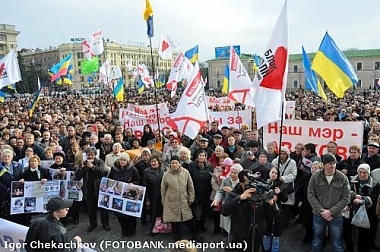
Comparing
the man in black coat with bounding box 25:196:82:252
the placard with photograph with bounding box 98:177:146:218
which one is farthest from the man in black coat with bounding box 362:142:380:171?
the man in black coat with bounding box 25:196:82:252

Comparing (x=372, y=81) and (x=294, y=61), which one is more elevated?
(x=294, y=61)

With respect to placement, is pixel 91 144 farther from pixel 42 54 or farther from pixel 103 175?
pixel 42 54

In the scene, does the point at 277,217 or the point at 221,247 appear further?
the point at 221,247

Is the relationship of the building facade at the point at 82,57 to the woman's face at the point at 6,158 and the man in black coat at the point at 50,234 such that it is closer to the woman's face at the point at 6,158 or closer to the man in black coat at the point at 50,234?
the woman's face at the point at 6,158

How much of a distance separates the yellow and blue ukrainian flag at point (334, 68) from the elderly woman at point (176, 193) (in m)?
4.86

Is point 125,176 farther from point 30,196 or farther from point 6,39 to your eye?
point 6,39

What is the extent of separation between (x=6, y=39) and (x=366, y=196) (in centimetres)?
9532

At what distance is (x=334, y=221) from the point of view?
4375 millimetres

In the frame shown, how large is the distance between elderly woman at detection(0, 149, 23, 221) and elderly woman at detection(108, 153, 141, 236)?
5.63ft

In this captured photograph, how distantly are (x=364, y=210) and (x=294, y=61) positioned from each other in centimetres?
8580

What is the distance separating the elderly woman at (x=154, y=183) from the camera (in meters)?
5.64

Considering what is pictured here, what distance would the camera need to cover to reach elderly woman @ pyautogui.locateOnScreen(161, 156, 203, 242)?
525 centimetres

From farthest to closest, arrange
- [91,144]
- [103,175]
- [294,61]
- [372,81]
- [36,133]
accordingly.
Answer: [294,61], [372,81], [36,133], [91,144], [103,175]

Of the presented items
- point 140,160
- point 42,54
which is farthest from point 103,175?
point 42,54
